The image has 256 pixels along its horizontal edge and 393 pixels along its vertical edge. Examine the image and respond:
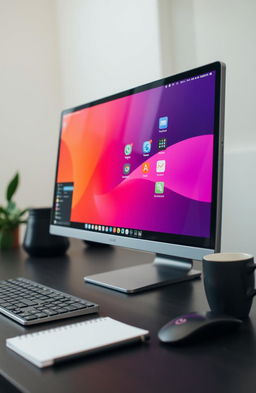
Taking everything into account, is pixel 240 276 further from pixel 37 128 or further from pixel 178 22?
pixel 37 128

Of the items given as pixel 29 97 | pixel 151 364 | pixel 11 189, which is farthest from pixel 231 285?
pixel 29 97

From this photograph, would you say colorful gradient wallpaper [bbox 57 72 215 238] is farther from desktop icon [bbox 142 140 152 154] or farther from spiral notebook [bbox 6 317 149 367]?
spiral notebook [bbox 6 317 149 367]

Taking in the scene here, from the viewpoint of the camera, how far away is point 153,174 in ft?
3.26

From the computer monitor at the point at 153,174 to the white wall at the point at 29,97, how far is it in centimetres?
121

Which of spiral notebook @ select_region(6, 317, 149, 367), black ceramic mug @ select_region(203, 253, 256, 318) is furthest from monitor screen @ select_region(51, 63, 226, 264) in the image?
spiral notebook @ select_region(6, 317, 149, 367)

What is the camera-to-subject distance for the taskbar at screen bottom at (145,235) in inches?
34.4

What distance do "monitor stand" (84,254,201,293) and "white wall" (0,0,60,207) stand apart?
1429 mm

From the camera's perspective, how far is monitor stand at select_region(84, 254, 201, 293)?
999 millimetres

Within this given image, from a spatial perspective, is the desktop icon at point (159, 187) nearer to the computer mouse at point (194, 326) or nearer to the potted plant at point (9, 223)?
the computer mouse at point (194, 326)

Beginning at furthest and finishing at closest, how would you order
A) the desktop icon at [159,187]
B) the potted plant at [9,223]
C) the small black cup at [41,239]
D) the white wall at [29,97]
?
the white wall at [29,97] < the potted plant at [9,223] < the small black cup at [41,239] < the desktop icon at [159,187]

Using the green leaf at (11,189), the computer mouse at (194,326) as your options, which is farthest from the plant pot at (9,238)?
the computer mouse at (194,326)

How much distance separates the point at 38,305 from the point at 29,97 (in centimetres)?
181

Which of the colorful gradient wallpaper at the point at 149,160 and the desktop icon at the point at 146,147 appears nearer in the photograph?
the colorful gradient wallpaper at the point at 149,160

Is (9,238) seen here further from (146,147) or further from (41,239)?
(146,147)
